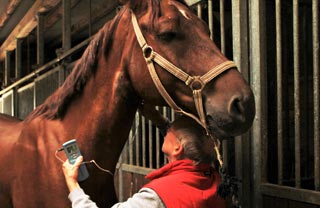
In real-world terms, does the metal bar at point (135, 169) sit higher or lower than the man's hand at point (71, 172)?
lower

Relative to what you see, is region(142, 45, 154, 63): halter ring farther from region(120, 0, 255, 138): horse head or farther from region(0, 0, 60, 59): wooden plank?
region(0, 0, 60, 59): wooden plank

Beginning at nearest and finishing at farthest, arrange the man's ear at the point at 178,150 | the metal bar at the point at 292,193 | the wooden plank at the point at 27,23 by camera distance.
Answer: the man's ear at the point at 178,150 → the metal bar at the point at 292,193 → the wooden plank at the point at 27,23

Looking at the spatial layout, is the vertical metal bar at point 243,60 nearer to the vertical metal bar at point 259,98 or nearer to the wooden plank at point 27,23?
the vertical metal bar at point 259,98

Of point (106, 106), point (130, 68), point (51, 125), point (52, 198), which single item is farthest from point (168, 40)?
point (52, 198)

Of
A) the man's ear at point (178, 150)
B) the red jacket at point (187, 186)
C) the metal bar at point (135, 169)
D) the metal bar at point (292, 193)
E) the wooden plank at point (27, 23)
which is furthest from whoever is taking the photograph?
the wooden plank at point (27, 23)

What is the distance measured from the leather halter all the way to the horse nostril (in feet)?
0.31

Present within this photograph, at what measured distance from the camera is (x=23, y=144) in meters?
1.54

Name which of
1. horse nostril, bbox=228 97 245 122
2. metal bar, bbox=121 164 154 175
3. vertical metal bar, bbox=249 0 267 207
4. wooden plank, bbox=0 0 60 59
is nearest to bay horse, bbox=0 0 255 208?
horse nostril, bbox=228 97 245 122

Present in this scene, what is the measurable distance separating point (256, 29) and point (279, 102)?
28 centimetres

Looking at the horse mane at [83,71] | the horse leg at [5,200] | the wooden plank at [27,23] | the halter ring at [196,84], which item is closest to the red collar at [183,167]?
the halter ring at [196,84]

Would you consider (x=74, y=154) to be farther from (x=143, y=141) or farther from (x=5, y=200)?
(x=143, y=141)

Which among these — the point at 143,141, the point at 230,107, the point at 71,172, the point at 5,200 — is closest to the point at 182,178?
the point at 230,107

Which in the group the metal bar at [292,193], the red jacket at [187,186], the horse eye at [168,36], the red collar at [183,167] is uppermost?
the horse eye at [168,36]

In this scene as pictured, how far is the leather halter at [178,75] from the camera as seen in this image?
3.78 ft
